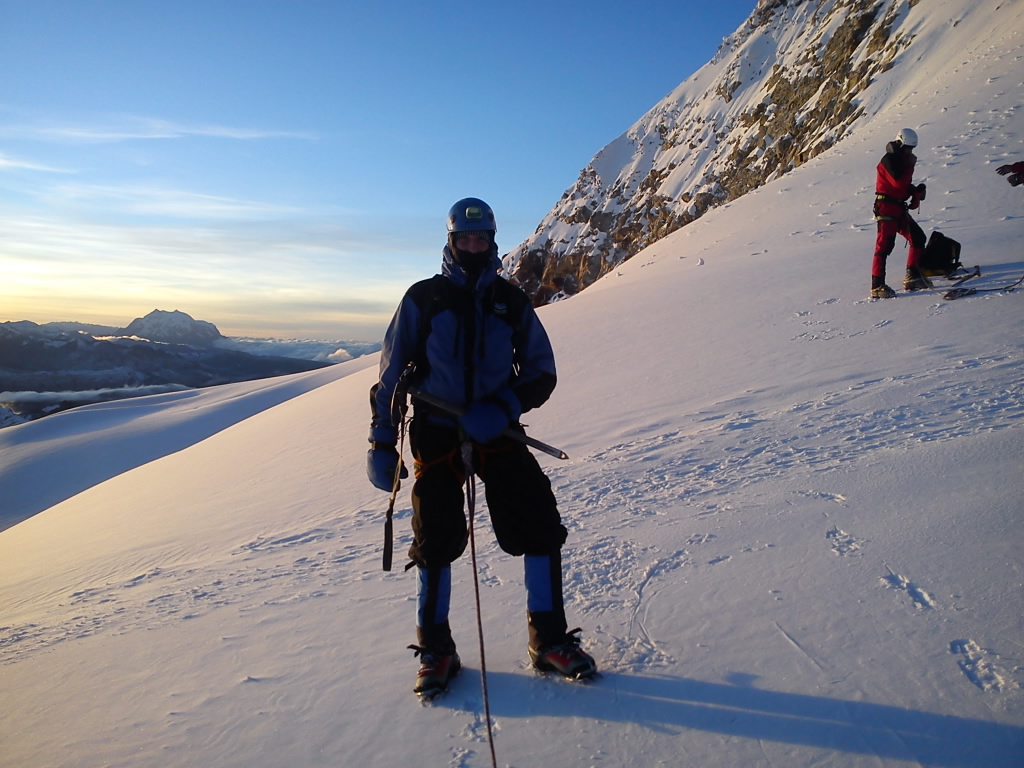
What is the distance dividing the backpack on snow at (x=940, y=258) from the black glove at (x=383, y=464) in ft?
22.7

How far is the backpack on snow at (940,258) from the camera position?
23.0ft

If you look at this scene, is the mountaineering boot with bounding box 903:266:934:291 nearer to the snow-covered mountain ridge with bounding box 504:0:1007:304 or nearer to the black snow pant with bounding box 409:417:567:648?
the black snow pant with bounding box 409:417:567:648

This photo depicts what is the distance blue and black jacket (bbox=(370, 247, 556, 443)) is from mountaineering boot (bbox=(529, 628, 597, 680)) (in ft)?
3.05

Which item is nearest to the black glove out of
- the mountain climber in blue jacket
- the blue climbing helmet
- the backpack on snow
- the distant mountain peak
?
the mountain climber in blue jacket

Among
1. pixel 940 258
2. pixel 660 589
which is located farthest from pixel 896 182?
pixel 660 589

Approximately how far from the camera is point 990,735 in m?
1.81

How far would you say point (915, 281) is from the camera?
695 cm

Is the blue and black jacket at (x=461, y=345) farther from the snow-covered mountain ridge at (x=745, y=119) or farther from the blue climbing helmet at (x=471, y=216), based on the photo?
the snow-covered mountain ridge at (x=745, y=119)

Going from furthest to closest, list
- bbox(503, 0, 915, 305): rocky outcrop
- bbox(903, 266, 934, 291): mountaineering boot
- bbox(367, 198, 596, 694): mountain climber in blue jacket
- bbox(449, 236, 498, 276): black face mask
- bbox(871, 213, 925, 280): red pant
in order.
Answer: bbox(503, 0, 915, 305): rocky outcrop, bbox(903, 266, 934, 291): mountaineering boot, bbox(871, 213, 925, 280): red pant, bbox(449, 236, 498, 276): black face mask, bbox(367, 198, 596, 694): mountain climber in blue jacket

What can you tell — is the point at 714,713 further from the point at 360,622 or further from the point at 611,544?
the point at 360,622

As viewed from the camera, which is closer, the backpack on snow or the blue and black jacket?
the blue and black jacket

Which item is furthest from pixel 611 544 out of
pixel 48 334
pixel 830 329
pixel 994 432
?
pixel 48 334

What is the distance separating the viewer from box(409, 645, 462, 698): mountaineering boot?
237 cm

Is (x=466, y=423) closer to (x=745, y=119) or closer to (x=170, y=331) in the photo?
(x=745, y=119)
